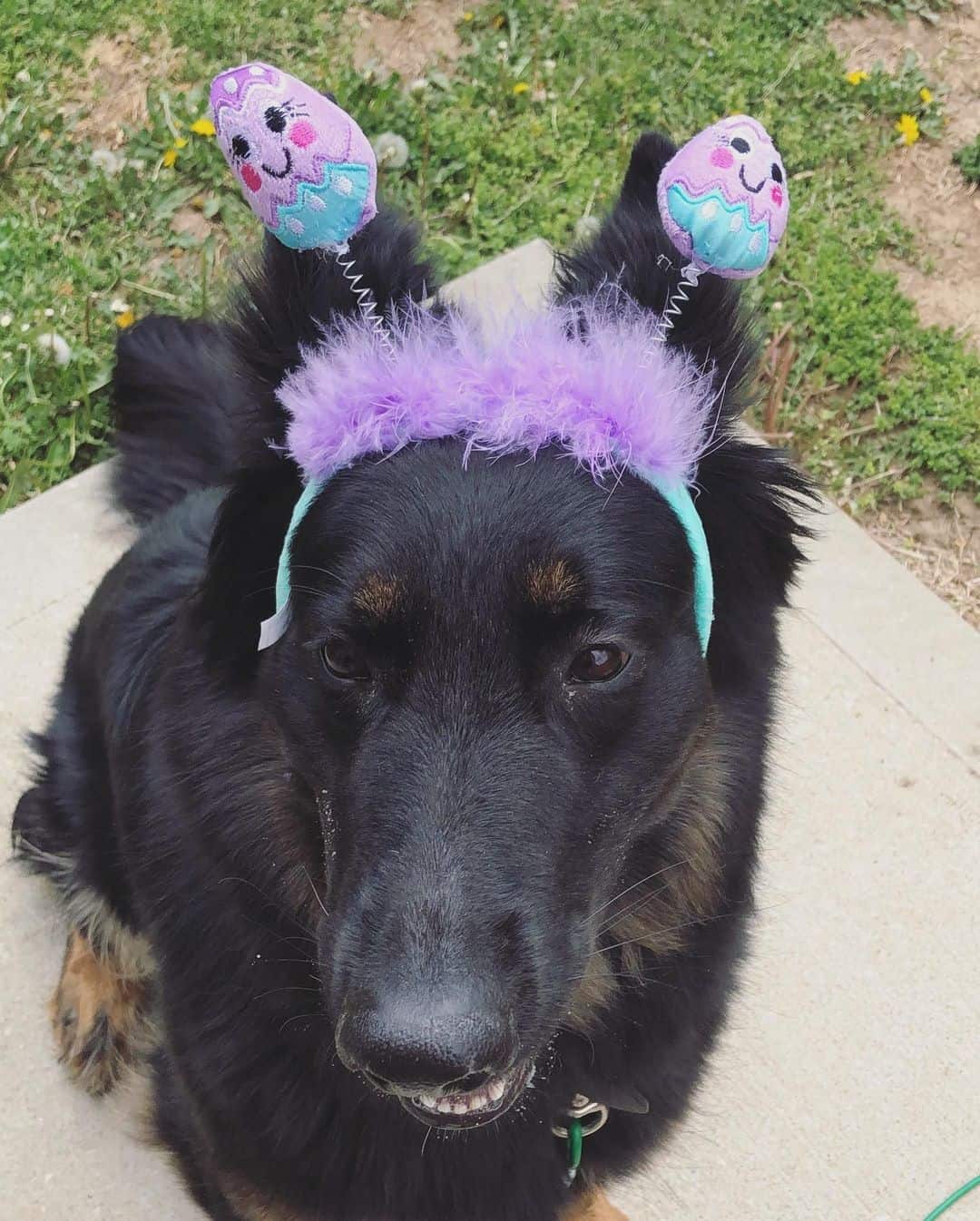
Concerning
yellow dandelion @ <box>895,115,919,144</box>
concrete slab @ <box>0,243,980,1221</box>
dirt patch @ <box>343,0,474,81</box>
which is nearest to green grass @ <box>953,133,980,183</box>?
yellow dandelion @ <box>895,115,919,144</box>

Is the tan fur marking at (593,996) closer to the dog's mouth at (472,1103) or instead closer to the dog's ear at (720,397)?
the dog's mouth at (472,1103)

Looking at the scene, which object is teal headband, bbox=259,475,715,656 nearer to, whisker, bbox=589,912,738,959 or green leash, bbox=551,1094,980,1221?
whisker, bbox=589,912,738,959

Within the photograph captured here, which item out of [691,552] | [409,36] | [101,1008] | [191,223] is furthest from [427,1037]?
[409,36]

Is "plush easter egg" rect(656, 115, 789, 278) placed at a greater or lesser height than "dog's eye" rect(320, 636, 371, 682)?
greater

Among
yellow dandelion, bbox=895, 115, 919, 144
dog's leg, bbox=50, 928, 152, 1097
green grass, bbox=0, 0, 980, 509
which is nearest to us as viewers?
dog's leg, bbox=50, 928, 152, 1097

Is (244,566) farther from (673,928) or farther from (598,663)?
(673,928)

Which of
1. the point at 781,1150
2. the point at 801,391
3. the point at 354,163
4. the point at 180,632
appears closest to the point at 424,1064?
the point at 180,632

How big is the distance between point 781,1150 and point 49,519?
→ 2.72 metres

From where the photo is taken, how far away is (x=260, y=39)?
196 inches

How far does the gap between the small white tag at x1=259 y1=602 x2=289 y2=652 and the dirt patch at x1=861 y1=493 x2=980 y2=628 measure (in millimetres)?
2605

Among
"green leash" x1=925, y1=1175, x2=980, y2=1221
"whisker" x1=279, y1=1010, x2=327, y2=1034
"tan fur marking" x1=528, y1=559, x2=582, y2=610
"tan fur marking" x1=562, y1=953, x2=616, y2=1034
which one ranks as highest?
"tan fur marking" x1=528, y1=559, x2=582, y2=610

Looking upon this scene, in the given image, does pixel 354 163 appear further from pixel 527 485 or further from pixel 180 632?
pixel 180 632

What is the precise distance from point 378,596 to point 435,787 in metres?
0.30

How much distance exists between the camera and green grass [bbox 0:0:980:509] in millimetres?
4230
